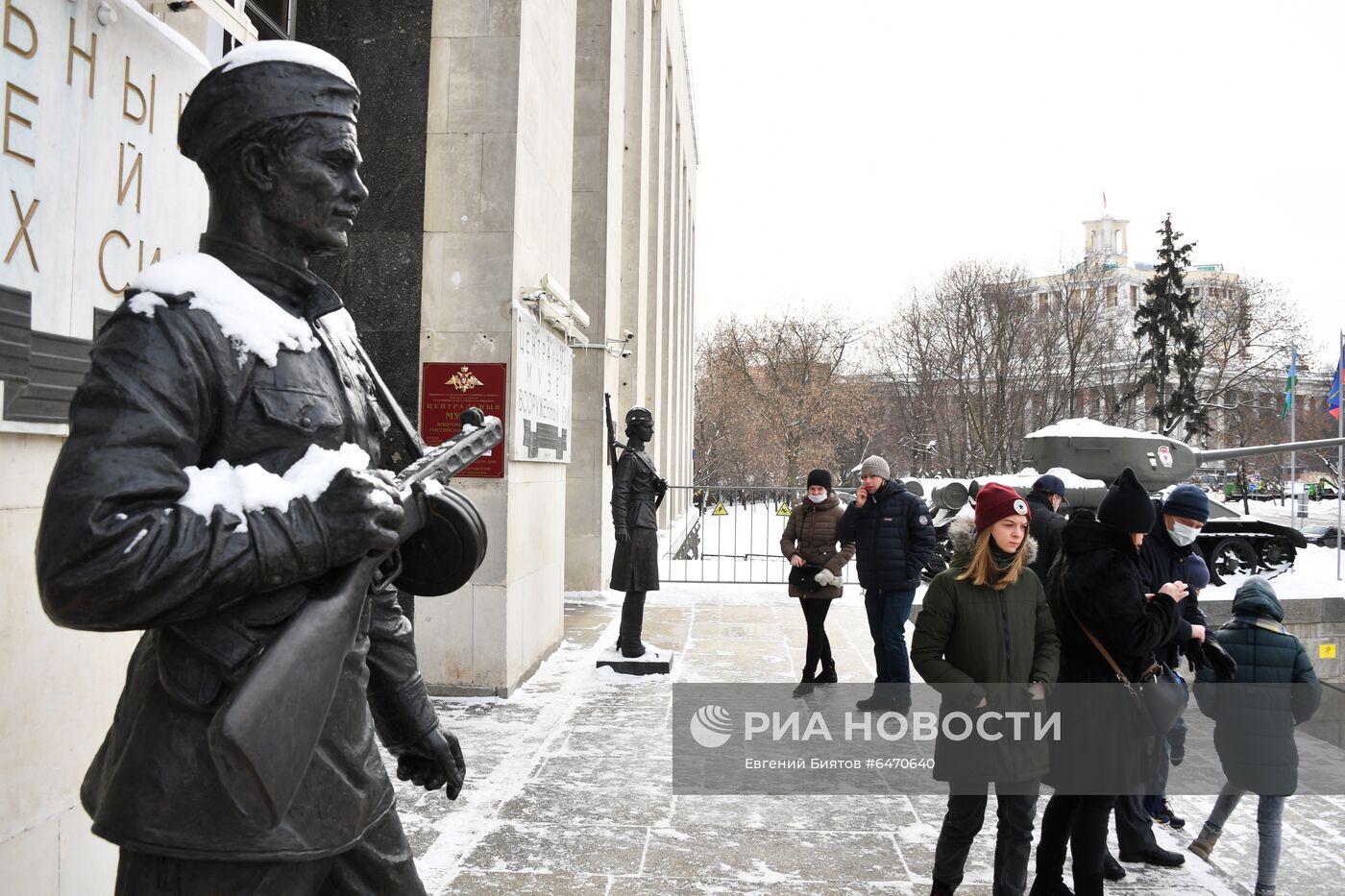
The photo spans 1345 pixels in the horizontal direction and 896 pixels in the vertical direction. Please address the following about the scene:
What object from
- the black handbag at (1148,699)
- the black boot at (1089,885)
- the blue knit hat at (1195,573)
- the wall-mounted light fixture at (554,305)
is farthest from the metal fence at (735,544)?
the black boot at (1089,885)

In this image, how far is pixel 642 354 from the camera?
17.3m

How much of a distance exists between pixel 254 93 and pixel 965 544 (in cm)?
357

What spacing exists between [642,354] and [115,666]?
47.2 ft

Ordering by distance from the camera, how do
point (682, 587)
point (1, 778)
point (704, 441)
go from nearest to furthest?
point (1, 778), point (682, 587), point (704, 441)

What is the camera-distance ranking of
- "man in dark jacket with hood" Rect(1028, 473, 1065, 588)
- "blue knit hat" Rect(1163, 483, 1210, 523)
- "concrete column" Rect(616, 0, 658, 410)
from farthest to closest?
"concrete column" Rect(616, 0, 658, 410) → "man in dark jacket with hood" Rect(1028, 473, 1065, 588) → "blue knit hat" Rect(1163, 483, 1210, 523)

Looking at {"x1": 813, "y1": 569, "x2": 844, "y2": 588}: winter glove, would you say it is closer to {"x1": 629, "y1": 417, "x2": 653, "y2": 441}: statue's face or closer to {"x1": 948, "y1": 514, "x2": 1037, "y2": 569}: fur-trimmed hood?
{"x1": 629, "y1": 417, "x2": 653, "y2": 441}: statue's face

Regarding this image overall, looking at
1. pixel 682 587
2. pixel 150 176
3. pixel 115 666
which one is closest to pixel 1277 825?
pixel 115 666

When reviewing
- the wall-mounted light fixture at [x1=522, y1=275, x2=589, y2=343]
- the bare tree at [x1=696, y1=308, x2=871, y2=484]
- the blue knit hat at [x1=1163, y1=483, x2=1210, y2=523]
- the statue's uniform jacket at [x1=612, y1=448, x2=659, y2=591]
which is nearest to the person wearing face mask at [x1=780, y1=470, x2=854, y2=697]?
the statue's uniform jacket at [x1=612, y1=448, x2=659, y2=591]

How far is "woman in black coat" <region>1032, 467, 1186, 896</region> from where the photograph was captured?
13.0 feet

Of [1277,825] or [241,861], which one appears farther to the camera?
[1277,825]

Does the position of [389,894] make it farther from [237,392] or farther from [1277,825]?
[1277,825]

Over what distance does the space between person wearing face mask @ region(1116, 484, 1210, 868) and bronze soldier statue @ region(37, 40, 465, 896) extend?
3846mm

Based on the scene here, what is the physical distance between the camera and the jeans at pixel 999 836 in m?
3.82

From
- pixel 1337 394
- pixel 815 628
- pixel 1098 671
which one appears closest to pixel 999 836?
pixel 1098 671
